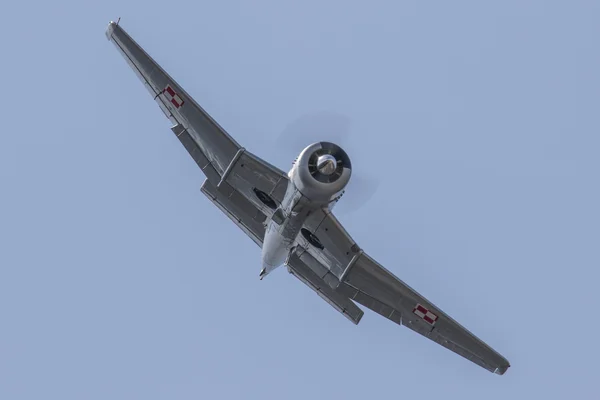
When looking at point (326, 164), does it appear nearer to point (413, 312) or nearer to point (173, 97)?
point (173, 97)

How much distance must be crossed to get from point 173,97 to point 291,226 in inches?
350

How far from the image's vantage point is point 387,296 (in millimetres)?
50375

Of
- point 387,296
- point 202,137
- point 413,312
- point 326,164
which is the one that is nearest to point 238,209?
point 202,137

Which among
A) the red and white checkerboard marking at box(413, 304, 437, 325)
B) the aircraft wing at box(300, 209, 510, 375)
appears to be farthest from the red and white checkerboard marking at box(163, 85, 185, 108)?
the red and white checkerboard marking at box(413, 304, 437, 325)

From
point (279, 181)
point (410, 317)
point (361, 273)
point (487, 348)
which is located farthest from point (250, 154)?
point (487, 348)

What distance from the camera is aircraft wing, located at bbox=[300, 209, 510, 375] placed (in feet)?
159

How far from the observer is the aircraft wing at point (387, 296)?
48469 millimetres

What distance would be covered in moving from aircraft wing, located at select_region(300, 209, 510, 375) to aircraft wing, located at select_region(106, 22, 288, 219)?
3.81m

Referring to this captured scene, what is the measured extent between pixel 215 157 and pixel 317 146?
726 centimetres

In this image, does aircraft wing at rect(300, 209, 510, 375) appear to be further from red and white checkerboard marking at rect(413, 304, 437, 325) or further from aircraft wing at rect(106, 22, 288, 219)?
aircraft wing at rect(106, 22, 288, 219)

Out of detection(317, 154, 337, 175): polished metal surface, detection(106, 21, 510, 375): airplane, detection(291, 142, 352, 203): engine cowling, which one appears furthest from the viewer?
detection(106, 21, 510, 375): airplane

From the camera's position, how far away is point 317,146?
142ft

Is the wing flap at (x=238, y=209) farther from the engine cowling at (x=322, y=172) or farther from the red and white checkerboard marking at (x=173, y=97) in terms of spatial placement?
the engine cowling at (x=322, y=172)

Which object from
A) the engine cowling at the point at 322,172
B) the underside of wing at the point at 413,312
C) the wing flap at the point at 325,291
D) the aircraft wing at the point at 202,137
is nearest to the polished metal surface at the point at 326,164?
the engine cowling at the point at 322,172
